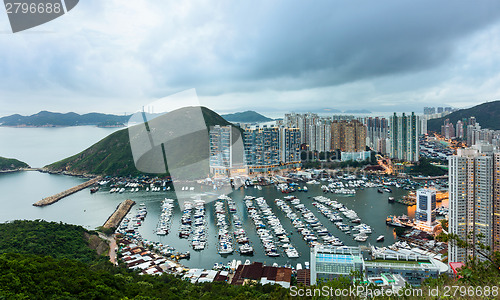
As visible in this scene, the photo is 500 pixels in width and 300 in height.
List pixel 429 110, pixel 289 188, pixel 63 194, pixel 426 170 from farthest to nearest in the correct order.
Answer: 1. pixel 429 110
2. pixel 426 170
3. pixel 289 188
4. pixel 63 194

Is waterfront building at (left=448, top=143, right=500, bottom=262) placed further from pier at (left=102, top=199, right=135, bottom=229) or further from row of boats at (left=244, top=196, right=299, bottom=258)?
pier at (left=102, top=199, right=135, bottom=229)

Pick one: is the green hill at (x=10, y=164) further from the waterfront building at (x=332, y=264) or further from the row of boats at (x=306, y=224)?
the waterfront building at (x=332, y=264)

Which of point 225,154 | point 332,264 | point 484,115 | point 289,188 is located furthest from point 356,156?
point 484,115

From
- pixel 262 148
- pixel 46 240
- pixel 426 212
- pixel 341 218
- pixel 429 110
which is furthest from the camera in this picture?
pixel 429 110

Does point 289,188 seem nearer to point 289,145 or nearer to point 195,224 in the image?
point 195,224

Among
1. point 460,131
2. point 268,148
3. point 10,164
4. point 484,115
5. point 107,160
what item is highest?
point 484,115

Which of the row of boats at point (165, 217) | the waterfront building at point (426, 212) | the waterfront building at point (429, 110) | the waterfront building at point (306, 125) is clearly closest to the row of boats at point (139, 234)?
the row of boats at point (165, 217)
